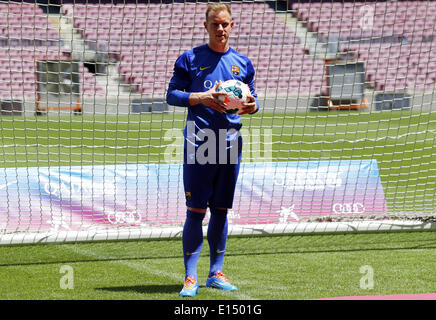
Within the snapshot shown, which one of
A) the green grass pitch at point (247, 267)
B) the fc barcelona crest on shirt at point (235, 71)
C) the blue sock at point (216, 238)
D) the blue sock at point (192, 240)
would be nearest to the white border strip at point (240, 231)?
the green grass pitch at point (247, 267)

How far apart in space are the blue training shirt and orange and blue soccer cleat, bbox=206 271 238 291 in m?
1.14

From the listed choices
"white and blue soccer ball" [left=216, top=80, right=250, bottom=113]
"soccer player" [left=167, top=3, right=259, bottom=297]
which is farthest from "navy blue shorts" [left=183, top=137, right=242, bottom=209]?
"white and blue soccer ball" [left=216, top=80, right=250, bottom=113]

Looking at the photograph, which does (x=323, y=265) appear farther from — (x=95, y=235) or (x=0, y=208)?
(x=0, y=208)

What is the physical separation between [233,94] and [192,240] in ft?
3.77

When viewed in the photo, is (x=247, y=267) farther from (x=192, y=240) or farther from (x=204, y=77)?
(x=204, y=77)

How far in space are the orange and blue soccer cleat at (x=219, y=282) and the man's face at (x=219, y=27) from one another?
5.57ft

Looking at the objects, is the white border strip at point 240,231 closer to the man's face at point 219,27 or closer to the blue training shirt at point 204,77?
the blue training shirt at point 204,77

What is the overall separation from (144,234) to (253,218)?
1372 mm

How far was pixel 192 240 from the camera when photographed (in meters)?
4.71

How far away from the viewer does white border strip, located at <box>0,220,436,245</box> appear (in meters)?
5.95

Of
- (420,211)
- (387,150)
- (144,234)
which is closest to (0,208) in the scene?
(144,234)

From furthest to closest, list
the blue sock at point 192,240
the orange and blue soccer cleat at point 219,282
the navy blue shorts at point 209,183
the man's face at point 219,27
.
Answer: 1. the orange and blue soccer cleat at point 219,282
2. the blue sock at point 192,240
3. the navy blue shorts at point 209,183
4. the man's face at point 219,27

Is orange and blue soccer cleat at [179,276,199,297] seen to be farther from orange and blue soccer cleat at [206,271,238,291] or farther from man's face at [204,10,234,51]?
man's face at [204,10,234,51]

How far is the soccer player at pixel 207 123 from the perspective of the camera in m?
4.46
